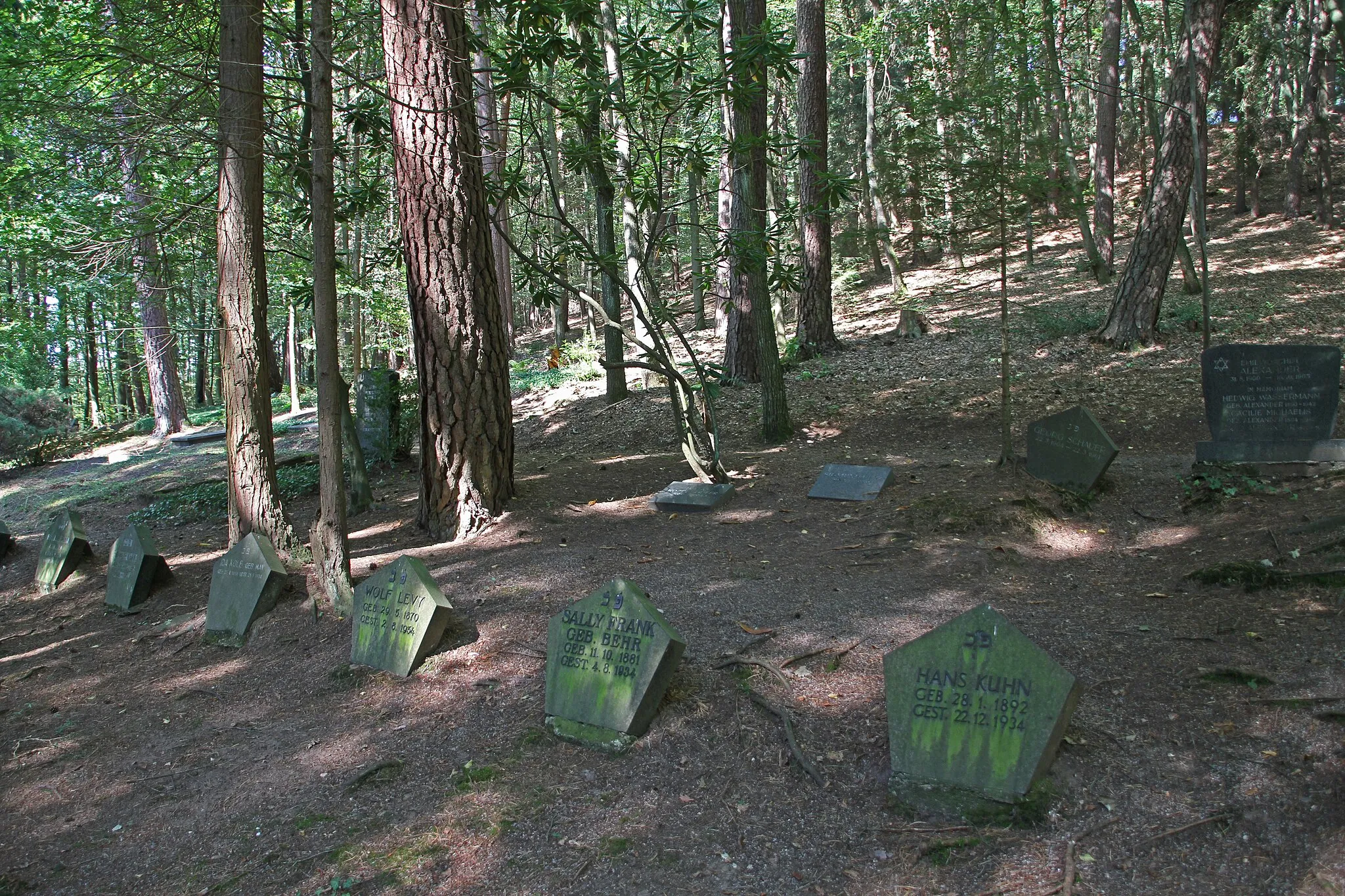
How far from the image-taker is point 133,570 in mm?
8250

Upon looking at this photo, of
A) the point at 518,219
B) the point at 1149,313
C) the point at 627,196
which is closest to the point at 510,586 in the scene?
the point at 627,196

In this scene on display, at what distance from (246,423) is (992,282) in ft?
61.2

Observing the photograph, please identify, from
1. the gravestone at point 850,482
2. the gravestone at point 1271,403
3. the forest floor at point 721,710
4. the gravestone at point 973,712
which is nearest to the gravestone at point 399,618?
the forest floor at point 721,710

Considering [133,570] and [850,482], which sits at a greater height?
[850,482]

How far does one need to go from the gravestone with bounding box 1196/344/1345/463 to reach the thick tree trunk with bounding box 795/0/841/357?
20.3 ft

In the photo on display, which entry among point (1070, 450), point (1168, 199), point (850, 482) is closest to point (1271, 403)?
point (1070, 450)

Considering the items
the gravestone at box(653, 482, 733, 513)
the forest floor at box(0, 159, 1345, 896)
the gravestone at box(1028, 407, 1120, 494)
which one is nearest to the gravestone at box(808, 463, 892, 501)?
the forest floor at box(0, 159, 1345, 896)

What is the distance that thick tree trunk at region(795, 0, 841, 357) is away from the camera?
561 inches

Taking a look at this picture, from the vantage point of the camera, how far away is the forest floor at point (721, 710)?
11.4ft

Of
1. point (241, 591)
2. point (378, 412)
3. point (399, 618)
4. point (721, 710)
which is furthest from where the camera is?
point (378, 412)

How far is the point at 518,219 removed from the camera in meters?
41.9

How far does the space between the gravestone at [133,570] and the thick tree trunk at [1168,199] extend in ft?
44.6

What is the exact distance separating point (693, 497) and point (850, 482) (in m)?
1.59

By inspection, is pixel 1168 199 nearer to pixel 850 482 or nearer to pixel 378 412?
pixel 850 482
